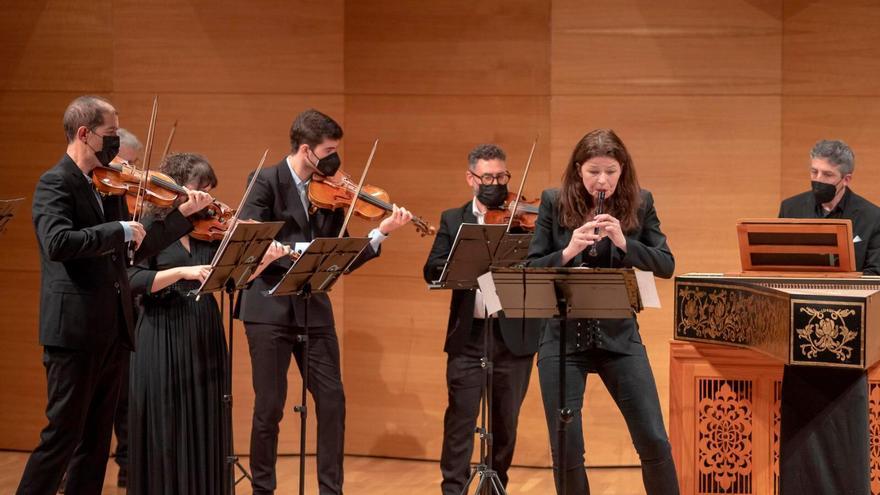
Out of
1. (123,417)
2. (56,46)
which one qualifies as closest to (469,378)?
(123,417)

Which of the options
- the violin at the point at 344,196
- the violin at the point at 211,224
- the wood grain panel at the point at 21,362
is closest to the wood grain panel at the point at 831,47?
the violin at the point at 344,196

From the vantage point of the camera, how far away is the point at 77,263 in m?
4.04

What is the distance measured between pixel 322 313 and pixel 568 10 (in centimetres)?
226

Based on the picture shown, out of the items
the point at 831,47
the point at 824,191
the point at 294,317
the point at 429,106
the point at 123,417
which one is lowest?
the point at 123,417

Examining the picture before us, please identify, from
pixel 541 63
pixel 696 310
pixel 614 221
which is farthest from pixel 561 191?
pixel 541 63

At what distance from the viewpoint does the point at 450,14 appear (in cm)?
608

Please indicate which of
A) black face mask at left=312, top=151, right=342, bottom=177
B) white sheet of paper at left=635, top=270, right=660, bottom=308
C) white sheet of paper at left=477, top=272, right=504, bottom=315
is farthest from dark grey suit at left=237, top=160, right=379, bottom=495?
white sheet of paper at left=635, top=270, right=660, bottom=308

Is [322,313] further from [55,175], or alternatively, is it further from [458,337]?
[55,175]

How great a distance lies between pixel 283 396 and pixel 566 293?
1.82 metres

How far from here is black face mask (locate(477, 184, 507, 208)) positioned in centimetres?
498

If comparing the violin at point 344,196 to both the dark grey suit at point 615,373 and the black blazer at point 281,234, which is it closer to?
the black blazer at point 281,234

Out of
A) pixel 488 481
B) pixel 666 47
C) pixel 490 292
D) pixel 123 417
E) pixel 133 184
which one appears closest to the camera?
pixel 490 292

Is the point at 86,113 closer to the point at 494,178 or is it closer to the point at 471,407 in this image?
the point at 494,178

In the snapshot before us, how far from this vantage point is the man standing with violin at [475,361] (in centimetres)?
500
